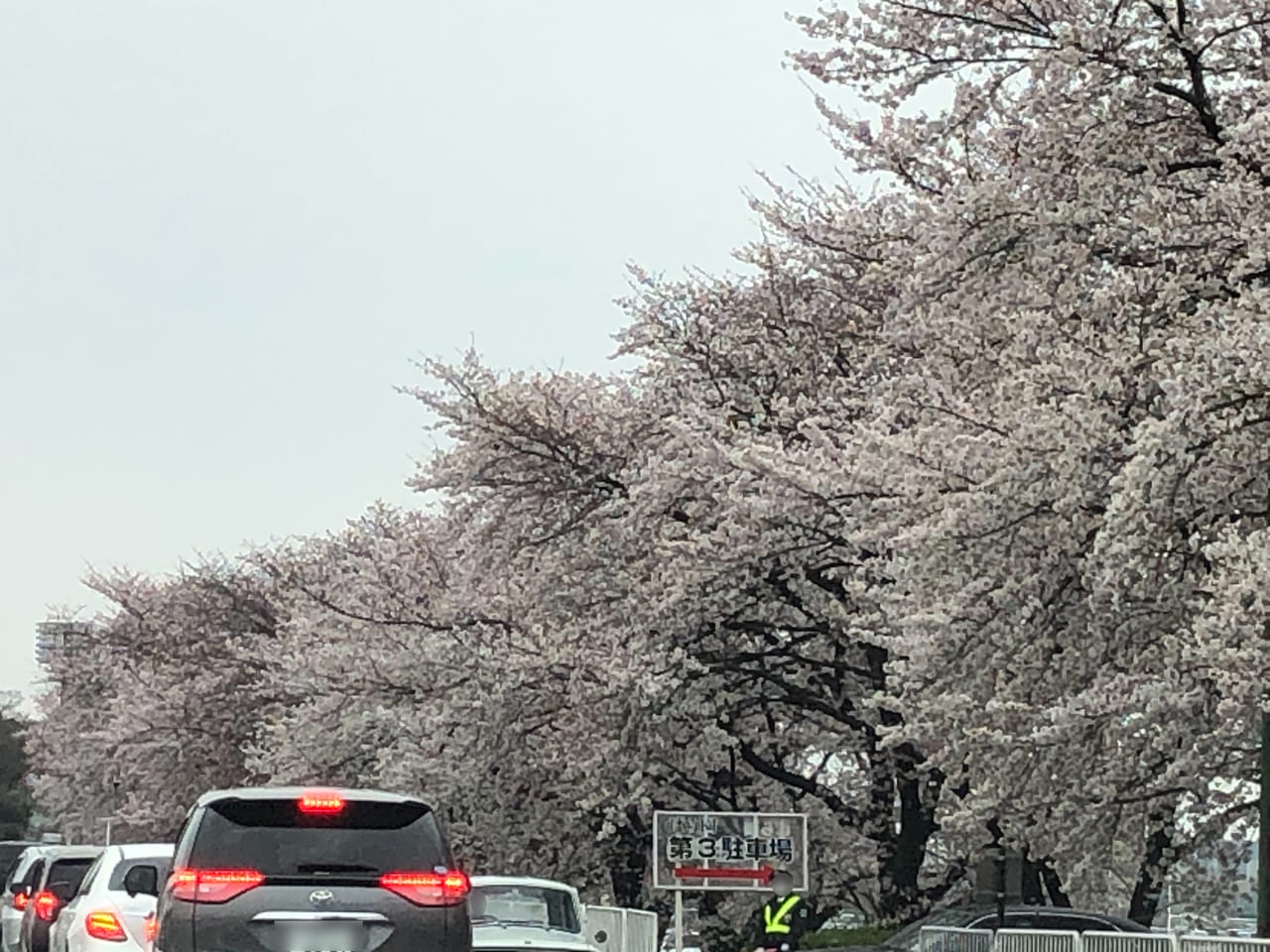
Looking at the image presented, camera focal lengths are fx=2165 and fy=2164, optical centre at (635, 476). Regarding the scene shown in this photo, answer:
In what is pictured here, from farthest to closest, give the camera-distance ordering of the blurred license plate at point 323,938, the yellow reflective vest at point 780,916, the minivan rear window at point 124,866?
the yellow reflective vest at point 780,916 → the minivan rear window at point 124,866 → the blurred license plate at point 323,938

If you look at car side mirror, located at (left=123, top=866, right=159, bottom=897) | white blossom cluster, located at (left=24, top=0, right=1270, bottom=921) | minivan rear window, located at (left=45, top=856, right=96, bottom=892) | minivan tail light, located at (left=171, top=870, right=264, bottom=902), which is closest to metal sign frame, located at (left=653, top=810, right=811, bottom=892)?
white blossom cluster, located at (left=24, top=0, right=1270, bottom=921)

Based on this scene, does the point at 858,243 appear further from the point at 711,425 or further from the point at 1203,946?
the point at 1203,946

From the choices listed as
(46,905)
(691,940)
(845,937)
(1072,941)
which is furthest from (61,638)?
(1072,941)

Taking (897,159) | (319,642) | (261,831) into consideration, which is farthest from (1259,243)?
(319,642)

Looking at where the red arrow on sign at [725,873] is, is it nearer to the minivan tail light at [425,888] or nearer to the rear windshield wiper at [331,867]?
the minivan tail light at [425,888]

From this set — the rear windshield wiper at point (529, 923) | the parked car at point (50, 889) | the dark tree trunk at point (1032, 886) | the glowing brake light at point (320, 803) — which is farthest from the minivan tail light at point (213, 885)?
the dark tree trunk at point (1032, 886)

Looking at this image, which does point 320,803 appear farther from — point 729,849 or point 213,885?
point 729,849

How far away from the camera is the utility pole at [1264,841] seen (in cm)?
1786

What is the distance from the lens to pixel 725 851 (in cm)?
2133

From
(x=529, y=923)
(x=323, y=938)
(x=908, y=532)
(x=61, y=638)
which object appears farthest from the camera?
(x=61, y=638)

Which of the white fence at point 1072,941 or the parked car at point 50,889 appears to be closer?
the white fence at point 1072,941

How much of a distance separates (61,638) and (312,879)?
6267 cm

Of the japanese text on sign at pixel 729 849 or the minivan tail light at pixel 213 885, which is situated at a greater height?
the japanese text on sign at pixel 729 849

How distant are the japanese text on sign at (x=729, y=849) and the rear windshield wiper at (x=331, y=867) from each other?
909cm
